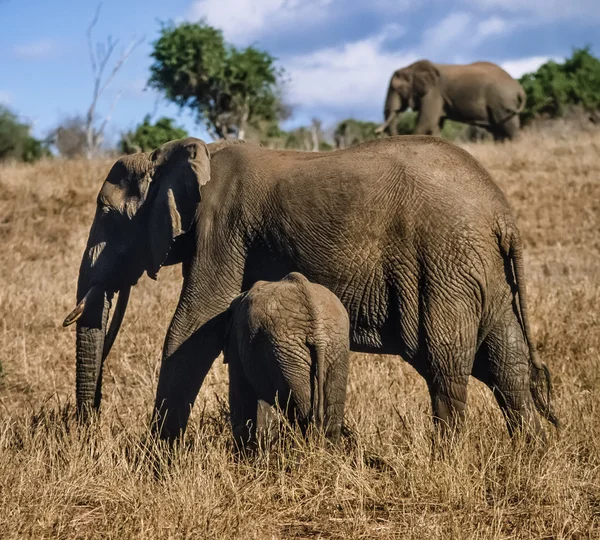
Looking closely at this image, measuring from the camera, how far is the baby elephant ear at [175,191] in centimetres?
594

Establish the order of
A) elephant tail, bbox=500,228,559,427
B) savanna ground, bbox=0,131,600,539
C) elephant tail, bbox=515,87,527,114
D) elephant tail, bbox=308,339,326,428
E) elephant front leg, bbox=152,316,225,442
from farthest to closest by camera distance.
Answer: elephant tail, bbox=515,87,527,114 < elephant front leg, bbox=152,316,225,442 < elephant tail, bbox=500,228,559,427 < elephant tail, bbox=308,339,326,428 < savanna ground, bbox=0,131,600,539

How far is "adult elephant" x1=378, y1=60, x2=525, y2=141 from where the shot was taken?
878 inches

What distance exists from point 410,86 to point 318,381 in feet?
59.6

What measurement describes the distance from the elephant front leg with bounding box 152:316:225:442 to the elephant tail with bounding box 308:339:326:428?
1.04m

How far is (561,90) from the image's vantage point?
30422 millimetres

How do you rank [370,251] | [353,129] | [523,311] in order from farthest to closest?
[353,129] < [523,311] < [370,251]

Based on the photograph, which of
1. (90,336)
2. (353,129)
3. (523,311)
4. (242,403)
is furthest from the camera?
(353,129)

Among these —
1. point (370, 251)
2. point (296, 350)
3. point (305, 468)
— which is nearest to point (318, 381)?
point (296, 350)

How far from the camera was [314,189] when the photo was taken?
5.77 m

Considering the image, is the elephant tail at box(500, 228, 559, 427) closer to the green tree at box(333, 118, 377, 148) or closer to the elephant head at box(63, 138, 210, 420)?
the elephant head at box(63, 138, 210, 420)

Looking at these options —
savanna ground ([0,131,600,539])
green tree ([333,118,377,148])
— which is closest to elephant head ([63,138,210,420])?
savanna ground ([0,131,600,539])

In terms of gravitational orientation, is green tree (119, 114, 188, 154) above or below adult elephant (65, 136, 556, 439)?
above

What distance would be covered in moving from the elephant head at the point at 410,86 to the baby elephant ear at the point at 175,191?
16.4 meters

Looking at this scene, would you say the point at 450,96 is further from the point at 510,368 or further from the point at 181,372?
the point at 181,372
